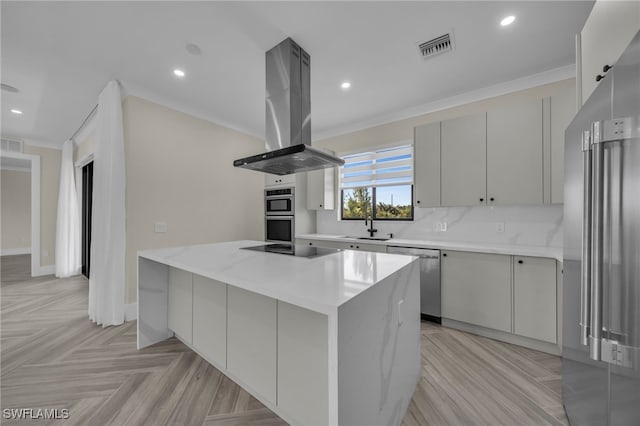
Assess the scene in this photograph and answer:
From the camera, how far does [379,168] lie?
3.74 meters

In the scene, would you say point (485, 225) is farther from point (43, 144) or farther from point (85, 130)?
point (43, 144)

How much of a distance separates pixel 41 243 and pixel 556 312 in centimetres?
815

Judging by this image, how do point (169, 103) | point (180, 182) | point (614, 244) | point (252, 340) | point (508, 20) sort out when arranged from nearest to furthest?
1. point (614, 244)
2. point (252, 340)
3. point (508, 20)
4. point (169, 103)
5. point (180, 182)

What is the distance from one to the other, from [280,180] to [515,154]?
126 inches

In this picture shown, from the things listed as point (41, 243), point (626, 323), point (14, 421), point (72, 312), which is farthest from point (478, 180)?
point (41, 243)

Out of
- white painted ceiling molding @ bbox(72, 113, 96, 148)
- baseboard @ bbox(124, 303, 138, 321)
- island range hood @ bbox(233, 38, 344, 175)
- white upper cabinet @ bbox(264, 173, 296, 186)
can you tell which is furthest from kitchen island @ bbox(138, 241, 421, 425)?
white painted ceiling molding @ bbox(72, 113, 96, 148)

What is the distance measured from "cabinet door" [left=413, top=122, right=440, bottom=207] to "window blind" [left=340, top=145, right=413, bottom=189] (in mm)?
450

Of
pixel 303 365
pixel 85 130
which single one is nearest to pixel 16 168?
pixel 85 130

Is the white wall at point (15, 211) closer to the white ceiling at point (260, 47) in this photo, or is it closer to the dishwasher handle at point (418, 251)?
the white ceiling at point (260, 47)

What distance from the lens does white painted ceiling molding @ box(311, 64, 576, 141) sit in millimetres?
2416

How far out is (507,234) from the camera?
2.67m

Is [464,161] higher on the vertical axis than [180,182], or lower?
higher

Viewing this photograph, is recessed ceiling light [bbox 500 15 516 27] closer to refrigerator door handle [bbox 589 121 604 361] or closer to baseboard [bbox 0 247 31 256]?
refrigerator door handle [bbox 589 121 604 361]

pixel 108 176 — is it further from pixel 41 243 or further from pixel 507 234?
pixel 507 234
